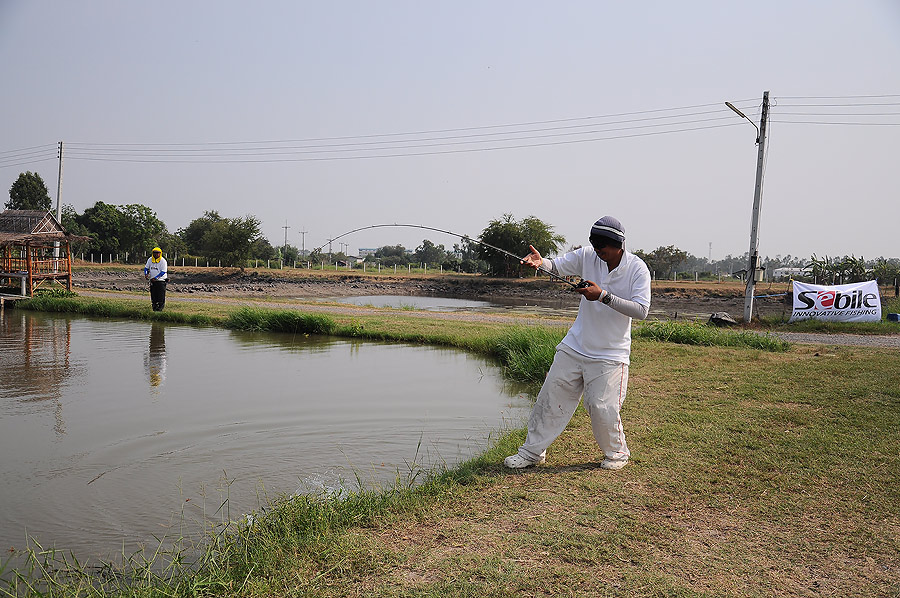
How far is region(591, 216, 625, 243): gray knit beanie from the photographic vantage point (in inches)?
196

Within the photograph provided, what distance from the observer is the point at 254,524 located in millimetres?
4238

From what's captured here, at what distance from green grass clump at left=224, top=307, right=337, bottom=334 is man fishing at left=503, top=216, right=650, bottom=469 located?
11.1 metres

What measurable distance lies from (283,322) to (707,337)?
9.56 metres

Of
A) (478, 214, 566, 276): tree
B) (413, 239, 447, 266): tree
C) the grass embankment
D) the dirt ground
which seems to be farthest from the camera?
(413, 239, 447, 266): tree

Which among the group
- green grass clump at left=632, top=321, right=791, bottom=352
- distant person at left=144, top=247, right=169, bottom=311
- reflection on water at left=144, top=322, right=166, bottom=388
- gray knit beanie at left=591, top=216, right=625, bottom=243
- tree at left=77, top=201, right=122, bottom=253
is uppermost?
tree at left=77, top=201, right=122, bottom=253

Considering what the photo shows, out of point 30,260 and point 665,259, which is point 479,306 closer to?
point 30,260

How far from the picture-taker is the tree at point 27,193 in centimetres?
7212

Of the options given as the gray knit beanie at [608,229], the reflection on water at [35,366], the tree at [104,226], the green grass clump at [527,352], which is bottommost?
the reflection on water at [35,366]

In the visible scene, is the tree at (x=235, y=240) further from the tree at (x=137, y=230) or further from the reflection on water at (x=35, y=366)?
the reflection on water at (x=35, y=366)

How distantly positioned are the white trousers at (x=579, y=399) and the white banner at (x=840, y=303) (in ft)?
50.2

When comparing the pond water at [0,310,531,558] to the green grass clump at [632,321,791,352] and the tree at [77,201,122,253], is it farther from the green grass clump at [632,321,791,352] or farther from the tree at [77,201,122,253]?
the tree at [77,201,122,253]

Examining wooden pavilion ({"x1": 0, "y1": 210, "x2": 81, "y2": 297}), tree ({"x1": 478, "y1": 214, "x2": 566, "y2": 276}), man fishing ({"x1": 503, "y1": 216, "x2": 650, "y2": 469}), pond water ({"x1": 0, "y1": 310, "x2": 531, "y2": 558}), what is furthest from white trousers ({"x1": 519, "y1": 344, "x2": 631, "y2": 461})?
tree ({"x1": 478, "y1": 214, "x2": 566, "y2": 276})

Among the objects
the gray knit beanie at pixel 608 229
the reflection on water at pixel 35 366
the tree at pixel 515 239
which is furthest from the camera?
the tree at pixel 515 239

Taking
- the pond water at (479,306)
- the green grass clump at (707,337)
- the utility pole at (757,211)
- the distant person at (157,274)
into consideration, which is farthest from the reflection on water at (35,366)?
the utility pole at (757,211)
